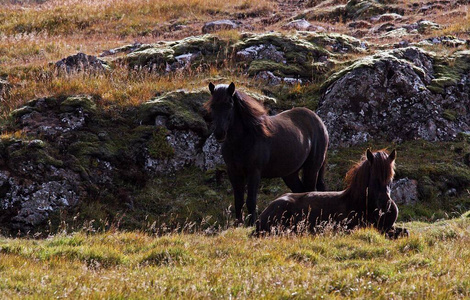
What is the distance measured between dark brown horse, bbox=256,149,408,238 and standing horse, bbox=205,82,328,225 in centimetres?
137

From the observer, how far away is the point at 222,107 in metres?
11.5

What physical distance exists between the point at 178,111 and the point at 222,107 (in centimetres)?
512

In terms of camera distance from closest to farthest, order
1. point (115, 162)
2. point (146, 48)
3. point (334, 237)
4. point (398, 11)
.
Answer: point (334, 237)
point (115, 162)
point (146, 48)
point (398, 11)

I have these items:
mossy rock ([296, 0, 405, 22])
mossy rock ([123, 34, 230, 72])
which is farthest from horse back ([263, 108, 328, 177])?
mossy rock ([296, 0, 405, 22])

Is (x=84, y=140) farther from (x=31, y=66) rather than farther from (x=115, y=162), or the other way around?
(x=31, y=66)

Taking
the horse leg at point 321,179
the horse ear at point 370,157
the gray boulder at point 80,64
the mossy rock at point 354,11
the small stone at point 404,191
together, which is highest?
the mossy rock at point 354,11

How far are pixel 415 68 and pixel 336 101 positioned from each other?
347 cm

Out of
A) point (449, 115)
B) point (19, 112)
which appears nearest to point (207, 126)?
point (19, 112)

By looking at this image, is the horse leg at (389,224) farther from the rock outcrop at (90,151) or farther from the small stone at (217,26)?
the small stone at (217,26)

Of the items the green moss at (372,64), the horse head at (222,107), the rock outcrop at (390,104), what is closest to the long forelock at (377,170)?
the horse head at (222,107)

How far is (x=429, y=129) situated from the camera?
693 inches

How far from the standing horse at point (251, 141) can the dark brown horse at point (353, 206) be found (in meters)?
1.37

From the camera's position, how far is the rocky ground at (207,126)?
13.8m

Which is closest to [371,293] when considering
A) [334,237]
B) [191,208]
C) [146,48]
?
[334,237]
